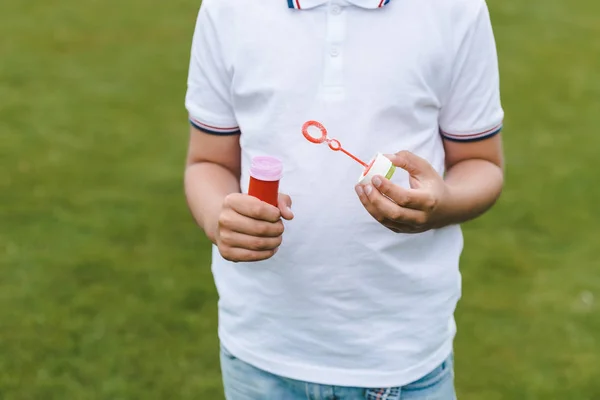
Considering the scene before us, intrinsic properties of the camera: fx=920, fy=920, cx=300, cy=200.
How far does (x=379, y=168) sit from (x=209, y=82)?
1.41ft

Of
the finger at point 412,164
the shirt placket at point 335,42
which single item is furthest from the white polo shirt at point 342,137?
the finger at point 412,164

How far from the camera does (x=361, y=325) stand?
1601 mm

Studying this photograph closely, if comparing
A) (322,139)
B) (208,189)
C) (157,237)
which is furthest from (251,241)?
(157,237)

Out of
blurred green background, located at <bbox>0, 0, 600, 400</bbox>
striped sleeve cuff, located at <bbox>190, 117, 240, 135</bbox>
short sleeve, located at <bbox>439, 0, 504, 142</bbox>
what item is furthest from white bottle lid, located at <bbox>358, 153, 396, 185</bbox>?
blurred green background, located at <bbox>0, 0, 600, 400</bbox>

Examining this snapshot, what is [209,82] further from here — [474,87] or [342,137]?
[474,87]

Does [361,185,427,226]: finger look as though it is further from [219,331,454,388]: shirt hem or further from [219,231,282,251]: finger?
[219,331,454,388]: shirt hem

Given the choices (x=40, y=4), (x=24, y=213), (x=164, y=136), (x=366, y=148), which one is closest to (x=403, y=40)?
(x=366, y=148)

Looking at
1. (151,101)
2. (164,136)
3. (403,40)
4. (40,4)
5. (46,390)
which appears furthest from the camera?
(40,4)

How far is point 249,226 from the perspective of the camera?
1367 millimetres

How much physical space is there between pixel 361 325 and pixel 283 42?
50 cm

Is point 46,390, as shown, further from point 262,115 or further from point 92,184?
point 262,115

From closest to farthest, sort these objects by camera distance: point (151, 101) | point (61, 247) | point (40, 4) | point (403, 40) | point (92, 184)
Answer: point (403, 40) < point (61, 247) < point (92, 184) < point (151, 101) < point (40, 4)

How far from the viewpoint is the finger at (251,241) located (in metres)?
1.38

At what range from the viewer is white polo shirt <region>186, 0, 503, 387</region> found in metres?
1.48
